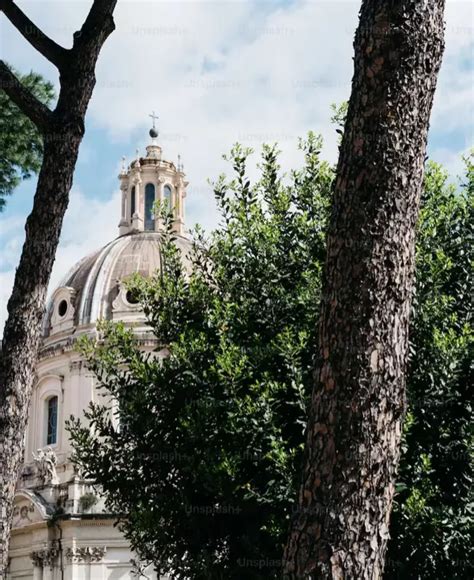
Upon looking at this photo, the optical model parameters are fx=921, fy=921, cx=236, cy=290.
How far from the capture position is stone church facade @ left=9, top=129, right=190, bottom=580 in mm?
36188

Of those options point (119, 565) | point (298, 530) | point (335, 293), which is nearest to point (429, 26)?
point (335, 293)

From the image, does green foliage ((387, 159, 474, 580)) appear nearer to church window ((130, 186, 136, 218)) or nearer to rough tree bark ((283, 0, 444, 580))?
rough tree bark ((283, 0, 444, 580))

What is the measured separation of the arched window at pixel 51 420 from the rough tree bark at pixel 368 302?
37.5 m

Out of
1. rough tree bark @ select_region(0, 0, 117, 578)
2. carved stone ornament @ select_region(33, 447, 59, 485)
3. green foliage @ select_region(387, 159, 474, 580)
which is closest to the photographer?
rough tree bark @ select_region(0, 0, 117, 578)

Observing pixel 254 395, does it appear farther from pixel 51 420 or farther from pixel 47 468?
pixel 51 420

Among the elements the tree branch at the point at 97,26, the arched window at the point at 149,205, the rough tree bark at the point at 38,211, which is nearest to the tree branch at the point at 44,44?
the rough tree bark at the point at 38,211

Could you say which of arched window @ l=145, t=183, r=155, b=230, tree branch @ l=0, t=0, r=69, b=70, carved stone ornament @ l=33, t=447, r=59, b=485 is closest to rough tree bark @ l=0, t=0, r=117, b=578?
tree branch @ l=0, t=0, r=69, b=70

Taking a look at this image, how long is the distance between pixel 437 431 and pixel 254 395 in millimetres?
2223

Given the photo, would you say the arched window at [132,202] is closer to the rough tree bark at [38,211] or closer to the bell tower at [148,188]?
the bell tower at [148,188]

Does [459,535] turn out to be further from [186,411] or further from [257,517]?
[186,411]

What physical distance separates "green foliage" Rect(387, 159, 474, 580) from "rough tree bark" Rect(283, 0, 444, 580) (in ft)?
15.1

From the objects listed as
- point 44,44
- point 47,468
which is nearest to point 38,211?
point 44,44

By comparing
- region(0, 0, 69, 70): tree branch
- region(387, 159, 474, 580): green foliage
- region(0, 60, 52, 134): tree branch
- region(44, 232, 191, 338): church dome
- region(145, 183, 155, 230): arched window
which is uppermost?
region(145, 183, 155, 230): arched window

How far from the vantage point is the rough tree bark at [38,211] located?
816cm
